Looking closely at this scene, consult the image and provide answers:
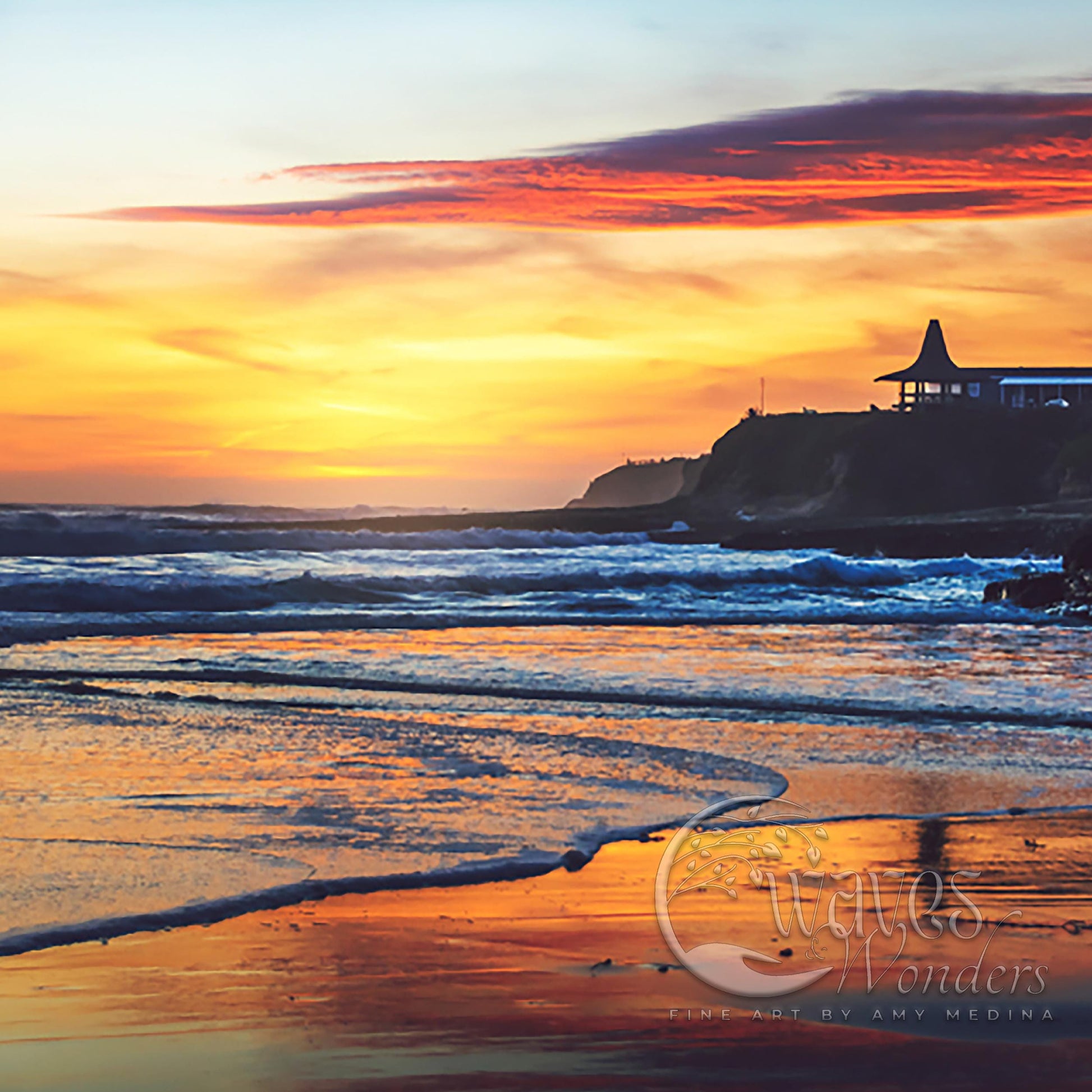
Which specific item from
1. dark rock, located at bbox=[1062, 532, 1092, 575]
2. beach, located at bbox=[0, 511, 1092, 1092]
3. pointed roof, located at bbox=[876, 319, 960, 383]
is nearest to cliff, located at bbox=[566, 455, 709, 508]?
pointed roof, located at bbox=[876, 319, 960, 383]

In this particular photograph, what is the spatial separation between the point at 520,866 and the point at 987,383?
86828mm

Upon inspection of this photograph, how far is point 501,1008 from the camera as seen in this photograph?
4.27m

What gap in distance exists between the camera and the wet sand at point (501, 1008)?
3781mm

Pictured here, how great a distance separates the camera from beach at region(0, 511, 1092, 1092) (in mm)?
3977

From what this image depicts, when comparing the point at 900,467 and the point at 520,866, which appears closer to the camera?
the point at 520,866

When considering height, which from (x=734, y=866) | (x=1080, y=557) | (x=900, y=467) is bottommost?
(x=734, y=866)

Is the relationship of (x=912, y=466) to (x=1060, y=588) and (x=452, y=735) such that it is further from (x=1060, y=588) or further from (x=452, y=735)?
(x=452, y=735)

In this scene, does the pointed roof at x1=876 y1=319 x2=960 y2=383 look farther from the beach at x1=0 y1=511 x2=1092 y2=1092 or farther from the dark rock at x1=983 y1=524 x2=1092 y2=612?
the beach at x1=0 y1=511 x2=1092 y2=1092

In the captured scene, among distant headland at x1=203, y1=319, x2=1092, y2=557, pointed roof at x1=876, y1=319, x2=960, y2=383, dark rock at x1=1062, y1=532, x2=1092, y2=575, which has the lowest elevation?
dark rock at x1=1062, y1=532, x2=1092, y2=575

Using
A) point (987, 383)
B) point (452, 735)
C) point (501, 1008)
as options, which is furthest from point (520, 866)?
point (987, 383)

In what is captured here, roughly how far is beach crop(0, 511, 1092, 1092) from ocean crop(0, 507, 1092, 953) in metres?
0.04

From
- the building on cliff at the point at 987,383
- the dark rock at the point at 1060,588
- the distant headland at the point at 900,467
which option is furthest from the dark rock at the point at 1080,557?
the building on cliff at the point at 987,383

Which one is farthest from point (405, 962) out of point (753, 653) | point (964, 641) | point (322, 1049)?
point (964, 641)

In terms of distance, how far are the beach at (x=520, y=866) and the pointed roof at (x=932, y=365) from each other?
73.8 metres
